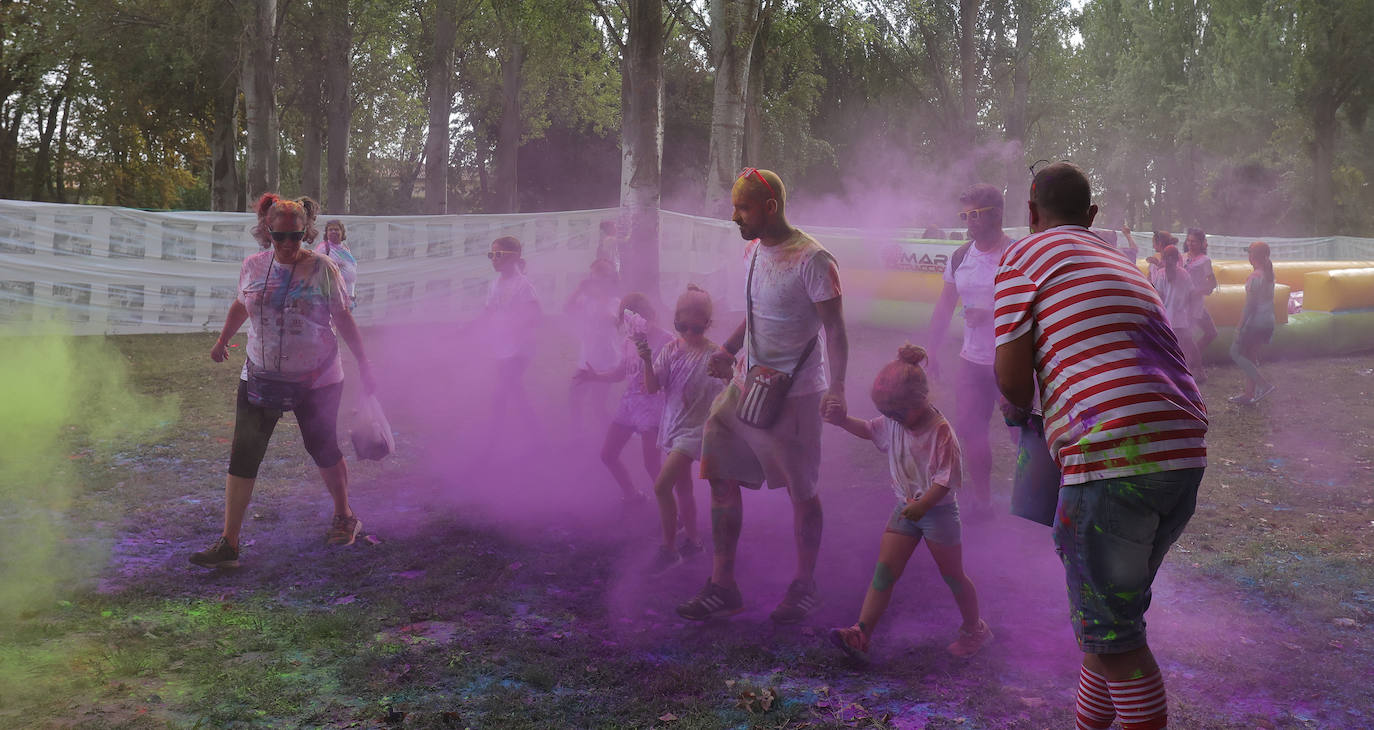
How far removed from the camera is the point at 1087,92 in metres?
48.9

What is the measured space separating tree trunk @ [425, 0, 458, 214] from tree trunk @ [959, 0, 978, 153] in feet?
65.5

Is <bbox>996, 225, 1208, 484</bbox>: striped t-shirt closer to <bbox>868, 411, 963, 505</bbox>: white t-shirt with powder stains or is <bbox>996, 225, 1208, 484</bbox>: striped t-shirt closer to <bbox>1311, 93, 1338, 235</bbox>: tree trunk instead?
<bbox>868, 411, 963, 505</bbox>: white t-shirt with powder stains

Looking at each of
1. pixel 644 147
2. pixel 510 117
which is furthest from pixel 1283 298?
pixel 510 117

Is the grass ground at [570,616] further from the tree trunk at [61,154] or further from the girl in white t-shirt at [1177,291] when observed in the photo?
the tree trunk at [61,154]

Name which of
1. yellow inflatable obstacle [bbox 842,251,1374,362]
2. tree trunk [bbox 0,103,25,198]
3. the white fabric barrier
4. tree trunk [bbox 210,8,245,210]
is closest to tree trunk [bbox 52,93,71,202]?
tree trunk [bbox 0,103,25,198]

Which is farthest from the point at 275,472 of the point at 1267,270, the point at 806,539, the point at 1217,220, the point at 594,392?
the point at 1217,220

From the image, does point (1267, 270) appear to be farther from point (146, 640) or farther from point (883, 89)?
point (883, 89)

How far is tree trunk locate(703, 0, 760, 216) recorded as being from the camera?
15086mm

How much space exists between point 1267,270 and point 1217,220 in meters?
39.9

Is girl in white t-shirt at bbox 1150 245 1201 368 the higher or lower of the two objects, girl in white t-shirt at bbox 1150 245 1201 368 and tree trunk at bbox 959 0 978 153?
the lower

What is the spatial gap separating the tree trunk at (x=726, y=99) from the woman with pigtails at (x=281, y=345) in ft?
34.5

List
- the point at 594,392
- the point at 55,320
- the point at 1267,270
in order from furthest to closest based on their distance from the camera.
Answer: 1. the point at 55,320
2. the point at 1267,270
3. the point at 594,392

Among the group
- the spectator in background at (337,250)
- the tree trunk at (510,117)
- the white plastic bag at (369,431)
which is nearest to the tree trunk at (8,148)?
the tree trunk at (510,117)

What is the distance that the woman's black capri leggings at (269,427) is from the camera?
16.5ft
